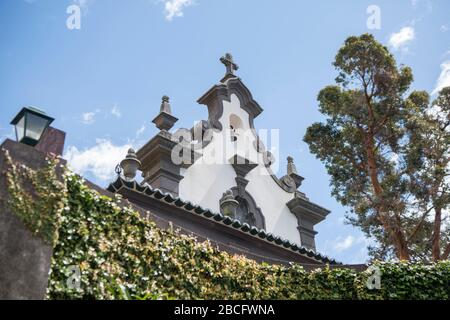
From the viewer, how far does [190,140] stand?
15.8m

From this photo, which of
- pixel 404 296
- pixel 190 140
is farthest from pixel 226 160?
pixel 404 296

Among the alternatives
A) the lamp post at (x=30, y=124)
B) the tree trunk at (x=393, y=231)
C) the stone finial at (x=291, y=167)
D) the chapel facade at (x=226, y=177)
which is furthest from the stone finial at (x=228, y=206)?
the lamp post at (x=30, y=124)

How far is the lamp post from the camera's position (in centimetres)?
782

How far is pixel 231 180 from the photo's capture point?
16.3 metres

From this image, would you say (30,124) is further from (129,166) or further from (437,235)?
(437,235)

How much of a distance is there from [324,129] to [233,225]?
7.51 m

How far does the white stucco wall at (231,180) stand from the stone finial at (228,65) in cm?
84

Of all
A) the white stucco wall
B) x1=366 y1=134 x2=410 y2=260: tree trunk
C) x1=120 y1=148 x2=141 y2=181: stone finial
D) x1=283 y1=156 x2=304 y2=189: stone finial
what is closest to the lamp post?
x1=120 y1=148 x2=141 y2=181: stone finial

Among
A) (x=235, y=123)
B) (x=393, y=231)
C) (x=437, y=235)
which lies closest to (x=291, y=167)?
(x=235, y=123)

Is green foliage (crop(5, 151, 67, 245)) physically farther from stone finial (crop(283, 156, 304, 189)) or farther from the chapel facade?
stone finial (crop(283, 156, 304, 189))

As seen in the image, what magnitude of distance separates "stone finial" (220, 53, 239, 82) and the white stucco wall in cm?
84

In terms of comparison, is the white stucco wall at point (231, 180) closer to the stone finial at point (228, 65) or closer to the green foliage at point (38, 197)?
the stone finial at point (228, 65)

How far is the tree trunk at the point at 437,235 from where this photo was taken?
699 inches

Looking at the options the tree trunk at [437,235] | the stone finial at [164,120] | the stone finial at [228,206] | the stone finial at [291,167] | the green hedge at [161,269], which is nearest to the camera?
the green hedge at [161,269]
